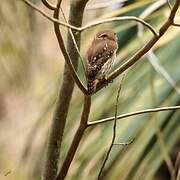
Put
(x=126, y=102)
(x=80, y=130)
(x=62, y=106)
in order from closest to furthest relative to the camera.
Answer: (x=80, y=130), (x=62, y=106), (x=126, y=102)

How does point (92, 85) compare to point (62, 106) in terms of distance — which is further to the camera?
point (62, 106)

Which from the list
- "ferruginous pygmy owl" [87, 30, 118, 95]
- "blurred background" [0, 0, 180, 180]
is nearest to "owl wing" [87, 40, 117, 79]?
"ferruginous pygmy owl" [87, 30, 118, 95]

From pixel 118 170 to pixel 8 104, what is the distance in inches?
91.3

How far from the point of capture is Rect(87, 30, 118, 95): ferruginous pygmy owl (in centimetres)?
127

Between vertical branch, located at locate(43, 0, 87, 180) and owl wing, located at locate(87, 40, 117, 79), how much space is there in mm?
32

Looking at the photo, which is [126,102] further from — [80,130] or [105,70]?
[80,130]

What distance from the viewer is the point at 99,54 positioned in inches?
52.6

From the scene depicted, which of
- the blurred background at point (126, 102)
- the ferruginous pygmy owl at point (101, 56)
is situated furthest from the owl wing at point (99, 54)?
the blurred background at point (126, 102)

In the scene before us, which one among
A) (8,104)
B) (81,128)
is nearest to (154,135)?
(81,128)

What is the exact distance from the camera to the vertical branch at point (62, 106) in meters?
1.28

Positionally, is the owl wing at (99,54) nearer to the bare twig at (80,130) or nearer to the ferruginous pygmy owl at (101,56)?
the ferruginous pygmy owl at (101,56)

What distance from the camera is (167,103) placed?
5.52 feet

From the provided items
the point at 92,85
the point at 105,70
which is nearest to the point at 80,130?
the point at 92,85

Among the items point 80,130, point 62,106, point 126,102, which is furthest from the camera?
point 126,102
